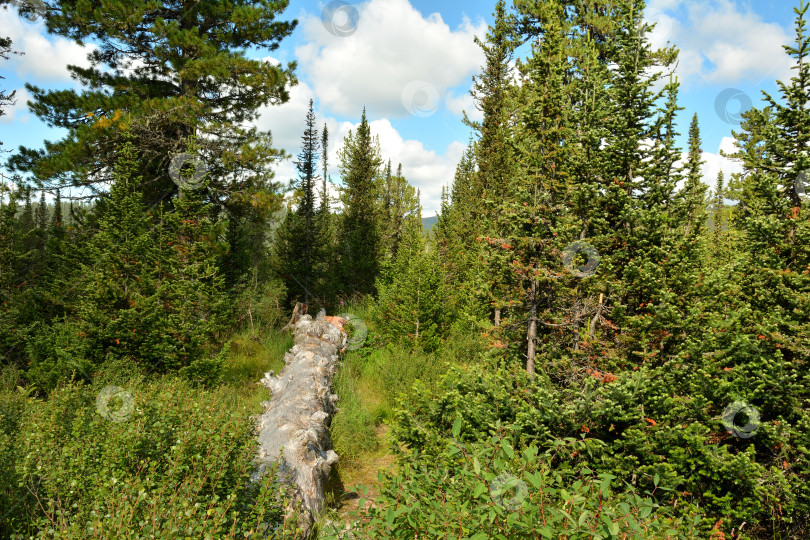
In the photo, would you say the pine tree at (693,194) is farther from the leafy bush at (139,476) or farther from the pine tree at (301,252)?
the pine tree at (301,252)

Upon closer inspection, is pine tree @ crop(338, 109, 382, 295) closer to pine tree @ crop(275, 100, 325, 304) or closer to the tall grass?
pine tree @ crop(275, 100, 325, 304)

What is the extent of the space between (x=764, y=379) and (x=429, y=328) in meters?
9.33

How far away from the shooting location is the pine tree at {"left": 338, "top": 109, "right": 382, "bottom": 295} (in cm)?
2481

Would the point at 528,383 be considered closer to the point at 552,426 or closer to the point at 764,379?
the point at 552,426

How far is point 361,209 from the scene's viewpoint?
86.3ft

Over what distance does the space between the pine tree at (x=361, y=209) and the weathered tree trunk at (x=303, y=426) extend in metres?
13.0

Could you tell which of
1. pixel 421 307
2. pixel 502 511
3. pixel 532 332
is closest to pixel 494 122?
pixel 421 307

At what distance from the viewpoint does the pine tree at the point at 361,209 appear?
24812 mm

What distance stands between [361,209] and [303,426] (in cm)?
2049

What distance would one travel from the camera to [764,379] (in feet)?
16.8

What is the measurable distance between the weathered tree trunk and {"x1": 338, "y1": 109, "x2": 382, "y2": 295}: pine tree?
1297cm

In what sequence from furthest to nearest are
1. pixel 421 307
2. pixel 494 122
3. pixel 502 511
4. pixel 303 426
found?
1. pixel 494 122
2. pixel 421 307
3. pixel 303 426
4. pixel 502 511

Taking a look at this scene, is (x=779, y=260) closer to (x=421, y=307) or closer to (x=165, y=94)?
(x=421, y=307)

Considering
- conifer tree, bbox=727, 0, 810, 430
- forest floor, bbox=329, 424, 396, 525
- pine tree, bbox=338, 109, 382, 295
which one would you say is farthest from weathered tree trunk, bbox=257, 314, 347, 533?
pine tree, bbox=338, 109, 382, 295
